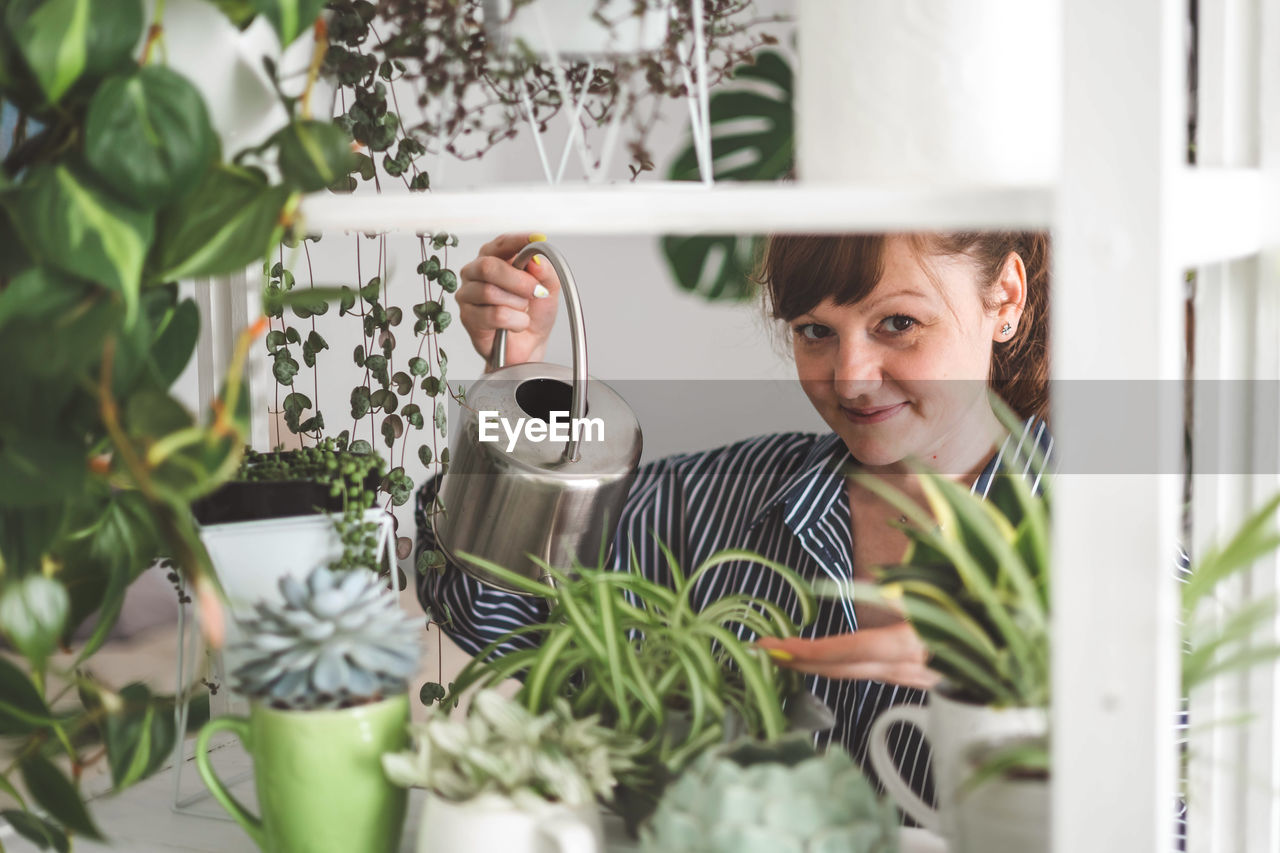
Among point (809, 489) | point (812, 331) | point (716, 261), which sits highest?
point (716, 261)

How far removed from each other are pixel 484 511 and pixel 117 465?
57 cm

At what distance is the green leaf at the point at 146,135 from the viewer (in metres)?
0.42

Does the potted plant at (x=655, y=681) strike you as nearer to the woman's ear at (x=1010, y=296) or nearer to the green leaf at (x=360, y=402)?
the green leaf at (x=360, y=402)

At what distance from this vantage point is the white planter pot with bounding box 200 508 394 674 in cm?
60

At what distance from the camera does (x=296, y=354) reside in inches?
130

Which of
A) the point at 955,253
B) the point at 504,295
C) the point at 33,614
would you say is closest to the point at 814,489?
the point at 955,253

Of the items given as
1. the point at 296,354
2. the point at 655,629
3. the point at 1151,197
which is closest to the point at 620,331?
the point at 296,354

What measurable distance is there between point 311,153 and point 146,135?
61 millimetres

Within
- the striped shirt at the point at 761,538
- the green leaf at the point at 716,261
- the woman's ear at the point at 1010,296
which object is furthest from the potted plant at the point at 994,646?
the green leaf at the point at 716,261

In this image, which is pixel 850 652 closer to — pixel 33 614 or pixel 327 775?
pixel 327 775

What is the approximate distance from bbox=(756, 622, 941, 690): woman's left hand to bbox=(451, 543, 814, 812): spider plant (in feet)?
0.03

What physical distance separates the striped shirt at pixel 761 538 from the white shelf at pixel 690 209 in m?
0.85

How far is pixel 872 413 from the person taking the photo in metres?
1.42

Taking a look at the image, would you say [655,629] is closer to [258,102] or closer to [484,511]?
[258,102]
